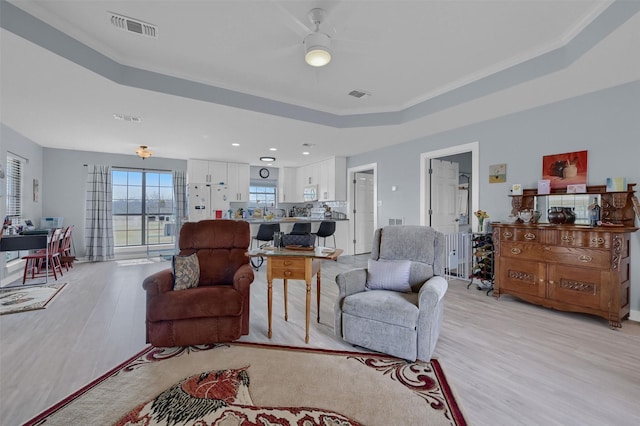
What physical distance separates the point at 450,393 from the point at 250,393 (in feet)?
4.22

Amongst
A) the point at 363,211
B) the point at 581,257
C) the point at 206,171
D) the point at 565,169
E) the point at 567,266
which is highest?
the point at 206,171

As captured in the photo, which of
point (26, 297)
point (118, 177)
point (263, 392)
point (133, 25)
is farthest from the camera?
point (118, 177)

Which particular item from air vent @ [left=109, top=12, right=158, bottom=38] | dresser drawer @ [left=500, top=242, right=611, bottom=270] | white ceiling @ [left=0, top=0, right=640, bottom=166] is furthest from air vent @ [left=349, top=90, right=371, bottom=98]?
dresser drawer @ [left=500, top=242, right=611, bottom=270]

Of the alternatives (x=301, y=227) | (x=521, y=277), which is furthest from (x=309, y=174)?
(x=521, y=277)

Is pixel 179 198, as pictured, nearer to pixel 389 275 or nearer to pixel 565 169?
pixel 389 275

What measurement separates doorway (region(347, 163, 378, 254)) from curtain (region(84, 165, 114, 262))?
5.76 m

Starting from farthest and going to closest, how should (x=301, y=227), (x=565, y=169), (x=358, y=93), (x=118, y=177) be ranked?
1. (x=118, y=177)
2. (x=301, y=227)
3. (x=358, y=93)
4. (x=565, y=169)

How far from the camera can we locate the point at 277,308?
3467 millimetres

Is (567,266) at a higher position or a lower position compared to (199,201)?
lower

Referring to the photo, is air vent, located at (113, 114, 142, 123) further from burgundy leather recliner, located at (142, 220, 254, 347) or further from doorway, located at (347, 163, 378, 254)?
doorway, located at (347, 163, 378, 254)

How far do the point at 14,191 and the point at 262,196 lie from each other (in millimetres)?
5332

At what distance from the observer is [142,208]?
7.52m

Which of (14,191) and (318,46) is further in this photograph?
(14,191)

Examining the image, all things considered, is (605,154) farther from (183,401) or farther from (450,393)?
(183,401)
